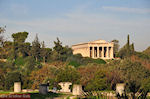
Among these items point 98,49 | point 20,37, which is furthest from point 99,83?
point 98,49

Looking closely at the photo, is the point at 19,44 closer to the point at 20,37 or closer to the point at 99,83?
the point at 20,37

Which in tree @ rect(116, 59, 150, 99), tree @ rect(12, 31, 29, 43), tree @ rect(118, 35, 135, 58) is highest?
tree @ rect(12, 31, 29, 43)

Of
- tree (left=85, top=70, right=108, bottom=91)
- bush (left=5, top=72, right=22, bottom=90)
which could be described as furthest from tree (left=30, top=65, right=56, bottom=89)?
tree (left=85, top=70, right=108, bottom=91)

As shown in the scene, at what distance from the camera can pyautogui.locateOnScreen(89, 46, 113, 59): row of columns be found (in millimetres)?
127831

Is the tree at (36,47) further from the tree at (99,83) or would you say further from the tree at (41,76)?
the tree at (99,83)

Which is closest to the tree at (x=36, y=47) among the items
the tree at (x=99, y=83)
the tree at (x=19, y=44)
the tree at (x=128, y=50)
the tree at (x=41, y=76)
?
the tree at (x=19, y=44)

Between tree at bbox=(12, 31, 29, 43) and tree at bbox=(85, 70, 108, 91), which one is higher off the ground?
tree at bbox=(12, 31, 29, 43)

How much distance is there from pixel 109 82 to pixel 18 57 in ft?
212

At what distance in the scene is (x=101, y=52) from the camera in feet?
427

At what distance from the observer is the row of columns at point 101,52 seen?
12783 centimetres

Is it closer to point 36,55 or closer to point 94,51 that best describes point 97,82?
point 36,55

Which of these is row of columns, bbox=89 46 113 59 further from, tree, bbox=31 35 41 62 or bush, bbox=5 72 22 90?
bush, bbox=5 72 22 90

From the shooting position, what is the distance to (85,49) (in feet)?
433

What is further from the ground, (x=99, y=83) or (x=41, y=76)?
(x=41, y=76)
